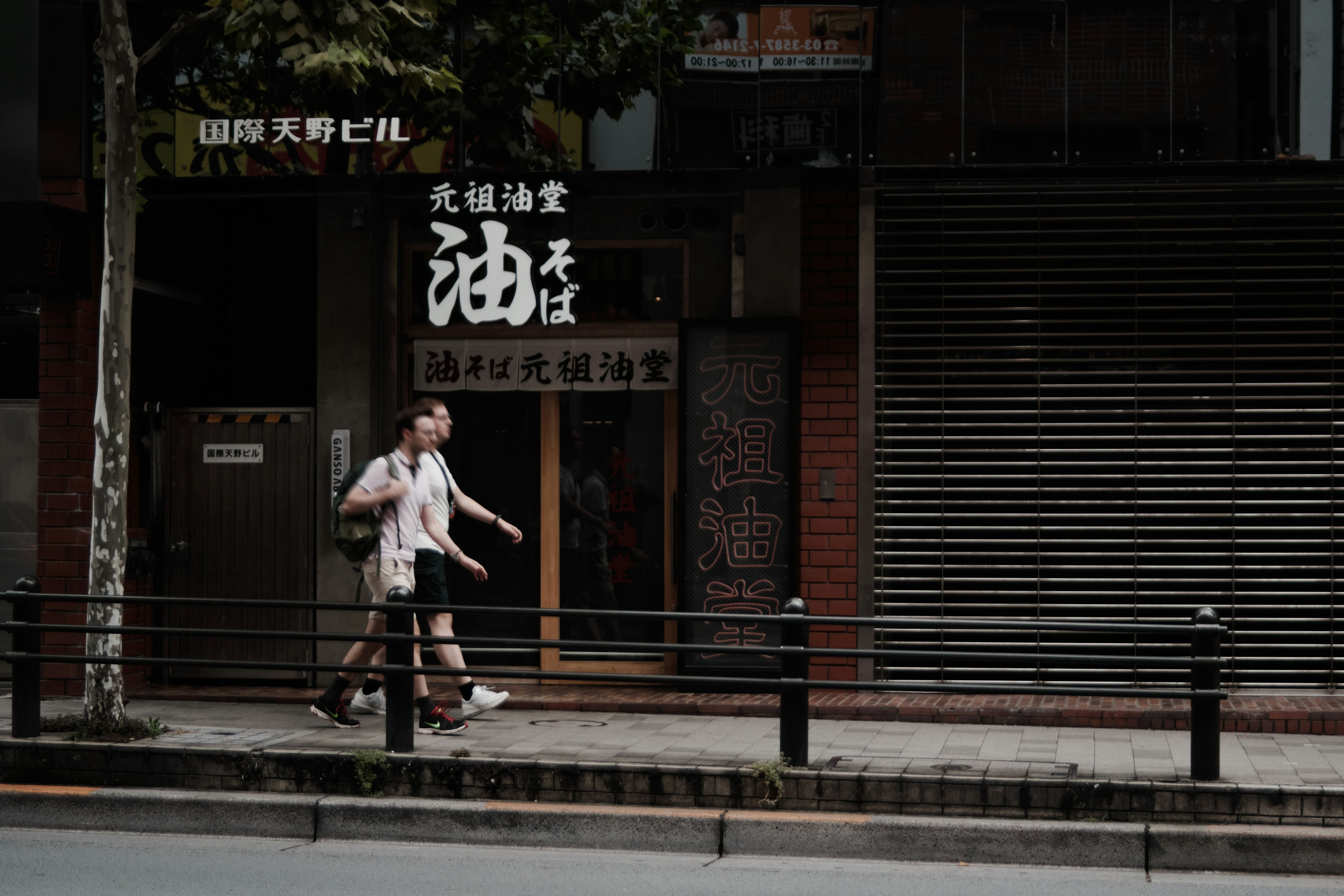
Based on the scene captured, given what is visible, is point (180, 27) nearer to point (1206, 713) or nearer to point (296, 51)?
point (296, 51)

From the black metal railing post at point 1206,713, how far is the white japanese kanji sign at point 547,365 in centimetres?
485

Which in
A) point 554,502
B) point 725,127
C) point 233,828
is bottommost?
point 233,828

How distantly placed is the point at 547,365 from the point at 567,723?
3084 mm

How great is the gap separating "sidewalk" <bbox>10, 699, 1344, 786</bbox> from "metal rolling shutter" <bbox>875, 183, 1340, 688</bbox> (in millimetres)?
1264

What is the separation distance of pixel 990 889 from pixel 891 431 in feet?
15.6

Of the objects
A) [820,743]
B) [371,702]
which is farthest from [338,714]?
[820,743]

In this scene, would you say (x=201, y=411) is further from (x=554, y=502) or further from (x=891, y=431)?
(x=891, y=431)

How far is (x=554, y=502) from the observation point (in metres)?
10.9

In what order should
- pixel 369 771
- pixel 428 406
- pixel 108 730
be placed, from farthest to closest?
pixel 428 406, pixel 108 730, pixel 369 771

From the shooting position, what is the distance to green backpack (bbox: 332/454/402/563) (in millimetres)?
8227

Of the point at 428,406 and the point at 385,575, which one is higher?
the point at 428,406

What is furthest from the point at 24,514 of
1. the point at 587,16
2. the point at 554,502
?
the point at 587,16

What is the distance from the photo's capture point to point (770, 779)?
6.84 m

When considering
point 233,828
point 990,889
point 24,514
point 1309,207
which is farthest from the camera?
point 24,514
